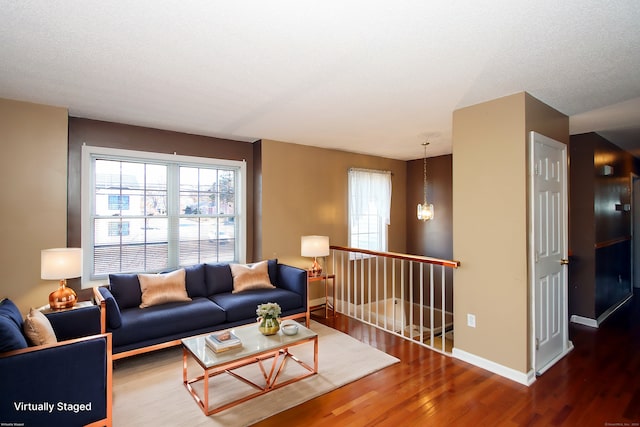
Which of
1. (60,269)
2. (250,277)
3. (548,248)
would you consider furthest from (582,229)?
(60,269)

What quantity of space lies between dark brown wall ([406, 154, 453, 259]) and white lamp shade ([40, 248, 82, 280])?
5221 mm

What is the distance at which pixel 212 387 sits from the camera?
2.65 metres

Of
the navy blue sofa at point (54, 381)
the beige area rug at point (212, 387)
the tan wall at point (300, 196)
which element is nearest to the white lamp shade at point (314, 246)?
the tan wall at point (300, 196)

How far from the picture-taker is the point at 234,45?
202 cm

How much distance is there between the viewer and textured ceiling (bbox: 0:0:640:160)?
1682 mm

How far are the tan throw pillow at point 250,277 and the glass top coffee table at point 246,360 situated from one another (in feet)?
3.43

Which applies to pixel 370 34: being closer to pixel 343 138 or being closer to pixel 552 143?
pixel 552 143

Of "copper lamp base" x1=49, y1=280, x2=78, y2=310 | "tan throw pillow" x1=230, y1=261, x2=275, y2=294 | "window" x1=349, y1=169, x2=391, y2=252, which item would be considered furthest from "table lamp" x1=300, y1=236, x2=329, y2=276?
"copper lamp base" x1=49, y1=280, x2=78, y2=310

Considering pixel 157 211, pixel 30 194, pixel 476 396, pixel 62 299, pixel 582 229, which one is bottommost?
pixel 476 396

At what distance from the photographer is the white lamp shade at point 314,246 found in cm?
440

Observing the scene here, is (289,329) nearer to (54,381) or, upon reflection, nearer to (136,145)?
(54,381)

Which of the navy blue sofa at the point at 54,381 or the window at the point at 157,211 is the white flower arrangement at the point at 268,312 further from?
the window at the point at 157,211

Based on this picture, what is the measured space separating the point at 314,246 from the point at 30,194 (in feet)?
10.1

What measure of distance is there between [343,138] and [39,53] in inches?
127
